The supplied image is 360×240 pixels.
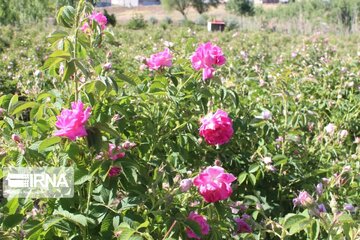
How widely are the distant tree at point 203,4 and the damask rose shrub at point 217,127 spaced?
32285 millimetres

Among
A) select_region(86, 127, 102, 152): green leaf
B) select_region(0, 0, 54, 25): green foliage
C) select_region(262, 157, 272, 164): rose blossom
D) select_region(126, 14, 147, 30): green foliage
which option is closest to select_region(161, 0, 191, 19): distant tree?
select_region(126, 14, 147, 30): green foliage

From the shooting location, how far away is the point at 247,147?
1651mm

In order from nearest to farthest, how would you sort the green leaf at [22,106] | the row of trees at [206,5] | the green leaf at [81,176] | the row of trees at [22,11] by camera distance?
the green leaf at [81,176] → the green leaf at [22,106] → the row of trees at [22,11] → the row of trees at [206,5]

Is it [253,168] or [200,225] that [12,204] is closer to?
[200,225]

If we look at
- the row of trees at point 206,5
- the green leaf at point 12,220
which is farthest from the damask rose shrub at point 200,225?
the row of trees at point 206,5

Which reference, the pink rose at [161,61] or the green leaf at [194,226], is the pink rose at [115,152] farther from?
the pink rose at [161,61]

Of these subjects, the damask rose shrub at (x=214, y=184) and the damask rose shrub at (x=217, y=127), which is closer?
the damask rose shrub at (x=214, y=184)

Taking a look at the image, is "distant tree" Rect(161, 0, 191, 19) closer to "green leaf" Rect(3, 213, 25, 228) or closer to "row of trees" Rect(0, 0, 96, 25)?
"row of trees" Rect(0, 0, 96, 25)

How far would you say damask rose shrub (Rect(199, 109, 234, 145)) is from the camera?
1179mm

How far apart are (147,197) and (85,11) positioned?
488 mm

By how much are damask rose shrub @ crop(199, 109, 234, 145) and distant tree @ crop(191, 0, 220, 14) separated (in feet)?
106

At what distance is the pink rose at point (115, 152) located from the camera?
100cm

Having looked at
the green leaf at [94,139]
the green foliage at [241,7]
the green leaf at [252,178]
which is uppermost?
the green leaf at [94,139]

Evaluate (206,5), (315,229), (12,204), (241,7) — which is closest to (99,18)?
(12,204)
